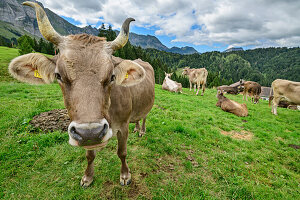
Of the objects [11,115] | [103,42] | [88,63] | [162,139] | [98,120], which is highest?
[103,42]

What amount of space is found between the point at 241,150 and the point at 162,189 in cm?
355

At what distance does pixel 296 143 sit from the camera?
5.68 m

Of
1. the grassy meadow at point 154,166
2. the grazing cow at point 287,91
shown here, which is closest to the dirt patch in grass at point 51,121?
the grassy meadow at point 154,166

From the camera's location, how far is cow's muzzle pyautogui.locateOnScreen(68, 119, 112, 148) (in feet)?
5.27

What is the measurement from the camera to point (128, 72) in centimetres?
268

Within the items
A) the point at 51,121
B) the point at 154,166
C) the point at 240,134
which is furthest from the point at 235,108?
the point at 51,121

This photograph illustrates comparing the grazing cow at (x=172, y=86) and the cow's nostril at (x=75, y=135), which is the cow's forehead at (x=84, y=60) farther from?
the grazing cow at (x=172, y=86)

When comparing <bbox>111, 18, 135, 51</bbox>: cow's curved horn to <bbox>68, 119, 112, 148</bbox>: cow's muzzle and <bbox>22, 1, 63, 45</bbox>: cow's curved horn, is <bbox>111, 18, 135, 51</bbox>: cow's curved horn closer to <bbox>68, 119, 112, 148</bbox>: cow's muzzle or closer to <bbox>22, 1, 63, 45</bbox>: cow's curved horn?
<bbox>22, 1, 63, 45</bbox>: cow's curved horn

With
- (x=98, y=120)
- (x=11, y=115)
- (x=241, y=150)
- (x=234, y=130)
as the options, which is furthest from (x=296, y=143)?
(x=11, y=115)

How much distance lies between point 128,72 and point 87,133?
1471 mm

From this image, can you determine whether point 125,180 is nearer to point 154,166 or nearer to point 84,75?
point 154,166

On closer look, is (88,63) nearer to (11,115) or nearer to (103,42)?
(103,42)

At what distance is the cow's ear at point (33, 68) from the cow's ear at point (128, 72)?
3.48 ft

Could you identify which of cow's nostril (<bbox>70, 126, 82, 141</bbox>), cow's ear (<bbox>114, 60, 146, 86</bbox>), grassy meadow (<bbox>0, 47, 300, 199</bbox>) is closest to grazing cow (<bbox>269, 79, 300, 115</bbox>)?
grassy meadow (<bbox>0, 47, 300, 199</bbox>)
